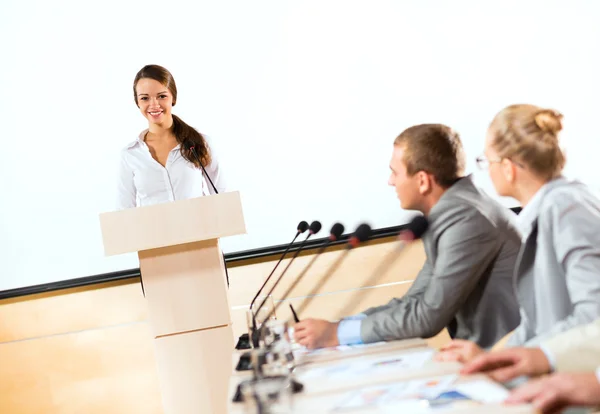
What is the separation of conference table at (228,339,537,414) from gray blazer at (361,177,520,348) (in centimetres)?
14

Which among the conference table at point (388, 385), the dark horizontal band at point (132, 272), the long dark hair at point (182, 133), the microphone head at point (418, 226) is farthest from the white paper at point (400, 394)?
the dark horizontal band at point (132, 272)

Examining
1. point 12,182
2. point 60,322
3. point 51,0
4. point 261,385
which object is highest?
point 51,0

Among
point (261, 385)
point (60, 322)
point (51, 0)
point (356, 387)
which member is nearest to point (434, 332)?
point (356, 387)

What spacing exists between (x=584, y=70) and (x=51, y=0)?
10.8 feet

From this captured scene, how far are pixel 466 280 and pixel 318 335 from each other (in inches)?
20.2

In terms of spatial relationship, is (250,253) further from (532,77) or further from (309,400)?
(309,400)

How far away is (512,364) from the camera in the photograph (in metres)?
1.72

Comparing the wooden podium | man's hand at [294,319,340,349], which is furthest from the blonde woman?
the wooden podium

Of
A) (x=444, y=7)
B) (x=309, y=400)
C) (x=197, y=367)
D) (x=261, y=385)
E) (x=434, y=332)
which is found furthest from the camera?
(x=444, y=7)

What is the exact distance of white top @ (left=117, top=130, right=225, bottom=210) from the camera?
377cm

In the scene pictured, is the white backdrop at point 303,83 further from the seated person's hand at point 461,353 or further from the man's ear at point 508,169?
the seated person's hand at point 461,353

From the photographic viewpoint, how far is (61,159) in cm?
479

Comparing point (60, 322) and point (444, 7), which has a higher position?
point (444, 7)

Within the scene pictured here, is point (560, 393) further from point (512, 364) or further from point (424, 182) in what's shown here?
point (424, 182)
